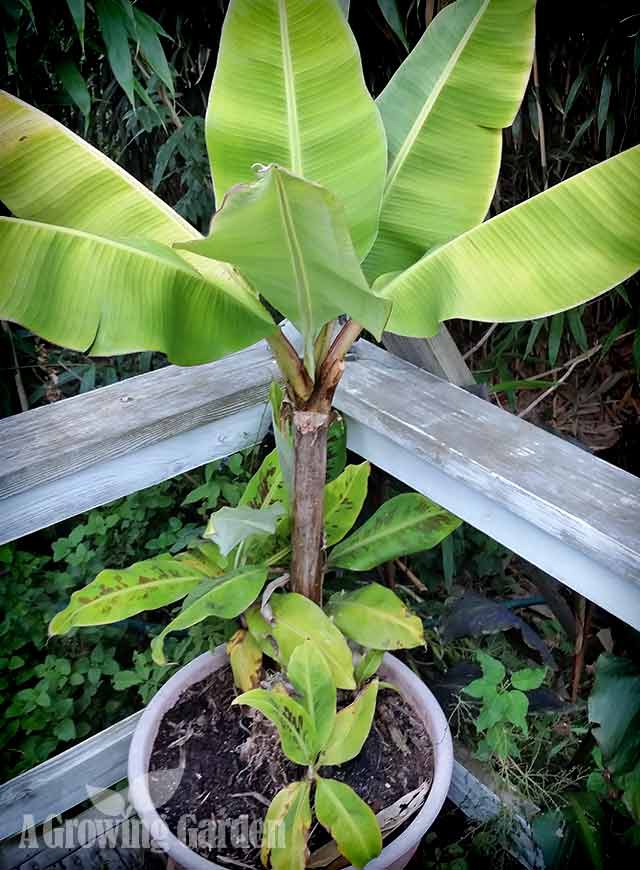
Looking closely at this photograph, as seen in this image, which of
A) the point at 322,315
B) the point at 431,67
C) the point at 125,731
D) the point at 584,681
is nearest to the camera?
the point at 322,315

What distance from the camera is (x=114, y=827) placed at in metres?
1.21

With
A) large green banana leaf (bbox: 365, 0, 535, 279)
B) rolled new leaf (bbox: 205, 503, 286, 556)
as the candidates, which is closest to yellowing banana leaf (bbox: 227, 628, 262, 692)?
rolled new leaf (bbox: 205, 503, 286, 556)

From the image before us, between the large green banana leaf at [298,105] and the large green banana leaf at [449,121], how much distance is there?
0.27 feet

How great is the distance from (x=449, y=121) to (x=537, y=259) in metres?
0.22

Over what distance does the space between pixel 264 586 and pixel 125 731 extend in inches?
15.3

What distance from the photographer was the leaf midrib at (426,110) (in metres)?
0.82

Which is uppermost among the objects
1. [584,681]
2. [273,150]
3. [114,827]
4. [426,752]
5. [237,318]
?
[273,150]

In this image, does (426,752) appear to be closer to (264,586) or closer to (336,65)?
(264,586)

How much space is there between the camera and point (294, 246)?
0.61m

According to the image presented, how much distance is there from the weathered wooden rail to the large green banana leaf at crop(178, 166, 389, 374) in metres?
0.31

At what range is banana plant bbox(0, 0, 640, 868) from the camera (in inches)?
28.5

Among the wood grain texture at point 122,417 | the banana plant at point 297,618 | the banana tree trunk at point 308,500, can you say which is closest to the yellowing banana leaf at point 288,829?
the banana plant at point 297,618

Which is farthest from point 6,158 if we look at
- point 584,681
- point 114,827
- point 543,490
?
point 584,681

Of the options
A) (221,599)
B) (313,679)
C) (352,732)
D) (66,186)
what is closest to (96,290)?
(66,186)
